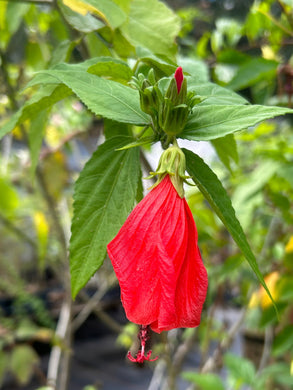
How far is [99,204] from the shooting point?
0.97ft

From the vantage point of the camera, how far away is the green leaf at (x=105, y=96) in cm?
26

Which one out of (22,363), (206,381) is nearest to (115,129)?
(206,381)

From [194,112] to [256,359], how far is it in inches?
54.7

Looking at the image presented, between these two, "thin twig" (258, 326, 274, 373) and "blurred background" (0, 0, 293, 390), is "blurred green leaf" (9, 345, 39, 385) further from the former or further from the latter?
"thin twig" (258, 326, 274, 373)

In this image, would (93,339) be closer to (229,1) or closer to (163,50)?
(229,1)

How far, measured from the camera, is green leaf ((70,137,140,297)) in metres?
0.28

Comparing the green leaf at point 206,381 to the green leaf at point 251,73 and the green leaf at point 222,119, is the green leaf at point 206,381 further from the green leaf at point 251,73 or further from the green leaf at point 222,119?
the green leaf at point 222,119

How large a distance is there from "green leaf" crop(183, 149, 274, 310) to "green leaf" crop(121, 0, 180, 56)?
7.8 inches

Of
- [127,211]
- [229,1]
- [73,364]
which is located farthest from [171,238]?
[73,364]

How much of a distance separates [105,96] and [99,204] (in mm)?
76

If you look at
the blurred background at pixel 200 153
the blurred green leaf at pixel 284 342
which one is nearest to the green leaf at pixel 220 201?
the blurred background at pixel 200 153

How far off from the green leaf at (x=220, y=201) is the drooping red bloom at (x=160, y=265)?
19mm

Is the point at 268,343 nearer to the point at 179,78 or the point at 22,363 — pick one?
the point at 22,363

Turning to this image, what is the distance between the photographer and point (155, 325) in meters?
0.25
